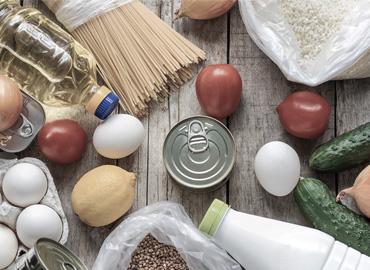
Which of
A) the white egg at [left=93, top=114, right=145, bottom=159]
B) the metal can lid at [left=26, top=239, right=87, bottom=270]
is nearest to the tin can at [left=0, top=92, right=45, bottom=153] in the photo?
the white egg at [left=93, top=114, right=145, bottom=159]

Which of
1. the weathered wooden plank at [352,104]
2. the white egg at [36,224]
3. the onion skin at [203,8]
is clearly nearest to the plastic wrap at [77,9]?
the onion skin at [203,8]

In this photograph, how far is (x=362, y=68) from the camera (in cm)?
148

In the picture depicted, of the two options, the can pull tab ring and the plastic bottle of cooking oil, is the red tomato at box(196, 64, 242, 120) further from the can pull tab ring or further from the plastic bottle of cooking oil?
the plastic bottle of cooking oil

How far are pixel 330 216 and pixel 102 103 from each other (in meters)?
0.48

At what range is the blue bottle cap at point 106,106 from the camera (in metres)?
1.45

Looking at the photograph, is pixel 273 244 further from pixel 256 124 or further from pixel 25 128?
pixel 25 128

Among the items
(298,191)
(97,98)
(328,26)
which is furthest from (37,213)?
(328,26)

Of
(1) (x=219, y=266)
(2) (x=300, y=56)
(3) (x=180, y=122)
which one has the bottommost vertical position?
(1) (x=219, y=266)

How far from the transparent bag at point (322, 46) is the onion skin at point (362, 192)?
196mm

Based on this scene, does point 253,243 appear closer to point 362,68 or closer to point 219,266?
point 219,266

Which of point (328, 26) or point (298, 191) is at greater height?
point (328, 26)

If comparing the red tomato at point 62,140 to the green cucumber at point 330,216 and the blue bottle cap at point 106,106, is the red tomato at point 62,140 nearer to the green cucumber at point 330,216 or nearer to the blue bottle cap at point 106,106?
the blue bottle cap at point 106,106

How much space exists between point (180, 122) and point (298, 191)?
0.86 feet

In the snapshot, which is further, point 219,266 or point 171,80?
point 171,80
